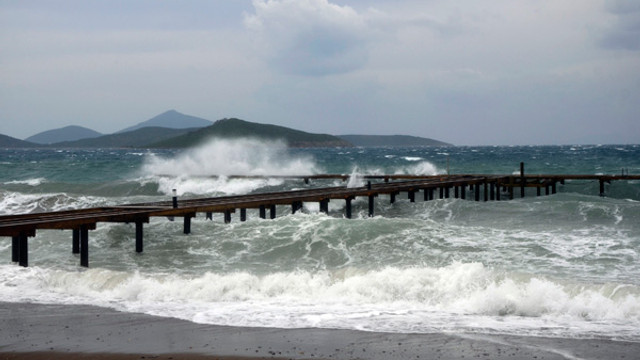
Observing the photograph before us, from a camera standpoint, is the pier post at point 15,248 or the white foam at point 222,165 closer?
the pier post at point 15,248

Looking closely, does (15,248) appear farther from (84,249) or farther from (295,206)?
(295,206)

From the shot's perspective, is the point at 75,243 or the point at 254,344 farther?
the point at 75,243

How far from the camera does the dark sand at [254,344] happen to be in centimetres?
984

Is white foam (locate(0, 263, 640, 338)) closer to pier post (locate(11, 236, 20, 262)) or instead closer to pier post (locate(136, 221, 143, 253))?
pier post (locate(11, 236, 20, 262))

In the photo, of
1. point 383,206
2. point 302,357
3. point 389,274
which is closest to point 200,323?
point 302,357

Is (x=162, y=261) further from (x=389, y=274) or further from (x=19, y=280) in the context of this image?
(x=389, y=274)

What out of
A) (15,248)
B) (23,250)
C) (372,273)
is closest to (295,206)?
(15,248)

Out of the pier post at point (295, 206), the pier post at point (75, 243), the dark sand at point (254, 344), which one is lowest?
the dark sand at point (254, 344)

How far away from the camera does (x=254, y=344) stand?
410 inches

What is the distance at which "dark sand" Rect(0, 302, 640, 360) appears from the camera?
387 inches

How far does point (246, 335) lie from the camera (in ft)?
35.9

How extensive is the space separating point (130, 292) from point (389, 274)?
4.90 metres

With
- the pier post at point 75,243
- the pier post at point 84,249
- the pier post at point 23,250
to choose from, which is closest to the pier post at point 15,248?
the pier post at point 23,250

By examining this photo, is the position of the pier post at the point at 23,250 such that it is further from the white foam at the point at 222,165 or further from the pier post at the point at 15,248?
the white foam at the point at 222,165
